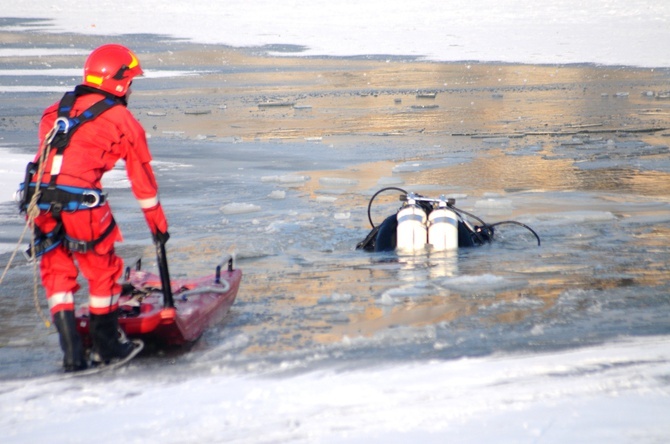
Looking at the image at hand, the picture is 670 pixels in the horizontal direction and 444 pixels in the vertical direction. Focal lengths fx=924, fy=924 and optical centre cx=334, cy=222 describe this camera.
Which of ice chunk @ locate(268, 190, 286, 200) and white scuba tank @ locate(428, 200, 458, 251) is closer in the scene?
white scuba tank @ locate(428, 200, 458, 251)

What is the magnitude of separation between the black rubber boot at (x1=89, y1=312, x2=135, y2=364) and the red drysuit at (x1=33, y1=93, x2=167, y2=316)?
0.17ft

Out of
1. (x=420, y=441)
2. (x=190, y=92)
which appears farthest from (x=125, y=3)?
(x=420, y=441)

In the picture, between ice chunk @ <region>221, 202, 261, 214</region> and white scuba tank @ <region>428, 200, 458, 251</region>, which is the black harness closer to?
white scuba tank @ <region>428, 200, 458, 251</region>

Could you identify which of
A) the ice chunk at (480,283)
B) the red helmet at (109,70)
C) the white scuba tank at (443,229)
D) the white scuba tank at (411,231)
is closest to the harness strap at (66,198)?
the red helmet at (109,70)

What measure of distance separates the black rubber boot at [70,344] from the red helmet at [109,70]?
1184 mm

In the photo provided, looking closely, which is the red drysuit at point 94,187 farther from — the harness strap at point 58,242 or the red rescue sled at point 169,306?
the red rescue sled at point 169,306

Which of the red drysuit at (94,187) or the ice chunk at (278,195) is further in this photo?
the ice chunk at (278,195)

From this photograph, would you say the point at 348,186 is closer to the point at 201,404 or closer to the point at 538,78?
the point at 201,404

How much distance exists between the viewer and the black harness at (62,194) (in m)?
4.64

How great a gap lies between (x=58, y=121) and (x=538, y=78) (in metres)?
21.5

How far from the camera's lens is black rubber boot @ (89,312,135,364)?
4.84 m

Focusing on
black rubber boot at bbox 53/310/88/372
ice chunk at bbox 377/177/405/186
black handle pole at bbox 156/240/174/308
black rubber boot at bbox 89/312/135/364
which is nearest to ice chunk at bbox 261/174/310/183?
ice chunk at bbox 377/177/405/186

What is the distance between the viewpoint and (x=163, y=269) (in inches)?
196

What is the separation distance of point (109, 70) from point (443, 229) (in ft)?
11.9
